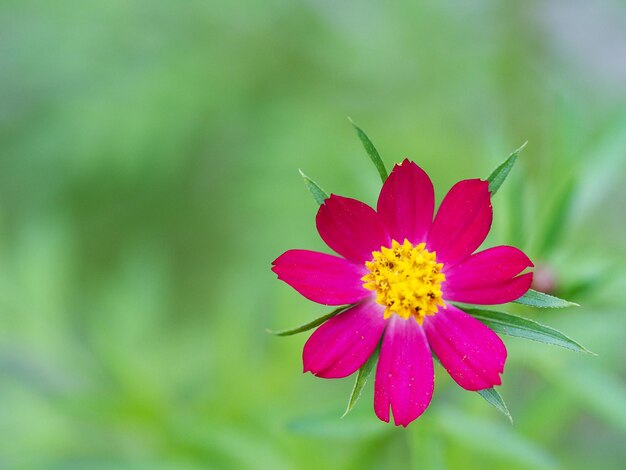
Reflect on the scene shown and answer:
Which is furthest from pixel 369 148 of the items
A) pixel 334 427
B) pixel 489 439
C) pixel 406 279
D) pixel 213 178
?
pixel 213 178

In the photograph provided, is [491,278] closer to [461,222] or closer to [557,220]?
[461,222]

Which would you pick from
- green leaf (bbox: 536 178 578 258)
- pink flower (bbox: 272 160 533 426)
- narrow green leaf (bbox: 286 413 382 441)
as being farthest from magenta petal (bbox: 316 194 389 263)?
green leaf (bbox: 536 178 578 258)

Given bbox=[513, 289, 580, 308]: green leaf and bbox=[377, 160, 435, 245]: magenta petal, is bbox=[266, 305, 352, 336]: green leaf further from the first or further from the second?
bbox=[513, 289, 580, 308]: green leaf

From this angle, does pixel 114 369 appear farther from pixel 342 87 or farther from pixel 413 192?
pixel 342 87

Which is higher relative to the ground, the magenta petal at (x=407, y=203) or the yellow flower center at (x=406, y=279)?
the magenta petal at (x=407, y=203)

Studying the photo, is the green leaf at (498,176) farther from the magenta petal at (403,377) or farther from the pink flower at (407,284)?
the magenta petal at (403,377)

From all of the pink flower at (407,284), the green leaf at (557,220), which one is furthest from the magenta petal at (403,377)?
the green leaf at (557,220)
